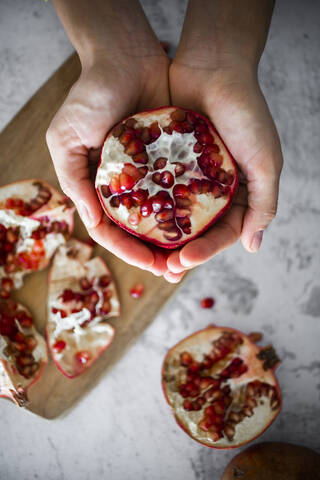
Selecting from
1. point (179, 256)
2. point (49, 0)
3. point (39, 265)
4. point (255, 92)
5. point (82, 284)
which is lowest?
point (82, 284)

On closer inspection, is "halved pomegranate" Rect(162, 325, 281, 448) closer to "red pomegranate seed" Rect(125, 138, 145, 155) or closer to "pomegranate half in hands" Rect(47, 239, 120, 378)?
"pomegranate half in hands" Rect(47, 239, 120, 378)

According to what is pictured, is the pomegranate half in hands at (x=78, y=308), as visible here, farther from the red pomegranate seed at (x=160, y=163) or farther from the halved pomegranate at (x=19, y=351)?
the red pomegranate seed at (x=160, y=163)

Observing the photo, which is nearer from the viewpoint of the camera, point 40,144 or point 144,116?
point 144,116

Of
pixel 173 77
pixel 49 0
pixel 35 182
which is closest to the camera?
pixel 173 77

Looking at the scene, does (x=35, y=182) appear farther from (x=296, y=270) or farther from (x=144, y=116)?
(x=296, y=270)

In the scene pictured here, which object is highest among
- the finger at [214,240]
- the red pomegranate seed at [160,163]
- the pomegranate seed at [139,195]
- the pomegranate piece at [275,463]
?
the red pomegranate seed at [160,163]

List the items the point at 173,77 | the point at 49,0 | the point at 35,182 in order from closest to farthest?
the point at 173,77
the point at 35,182
the point at 49,0

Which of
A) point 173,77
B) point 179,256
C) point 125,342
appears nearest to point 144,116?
point 173,77

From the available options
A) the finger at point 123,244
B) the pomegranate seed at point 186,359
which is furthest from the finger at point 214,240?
the pomegranate seed at point 186,359
